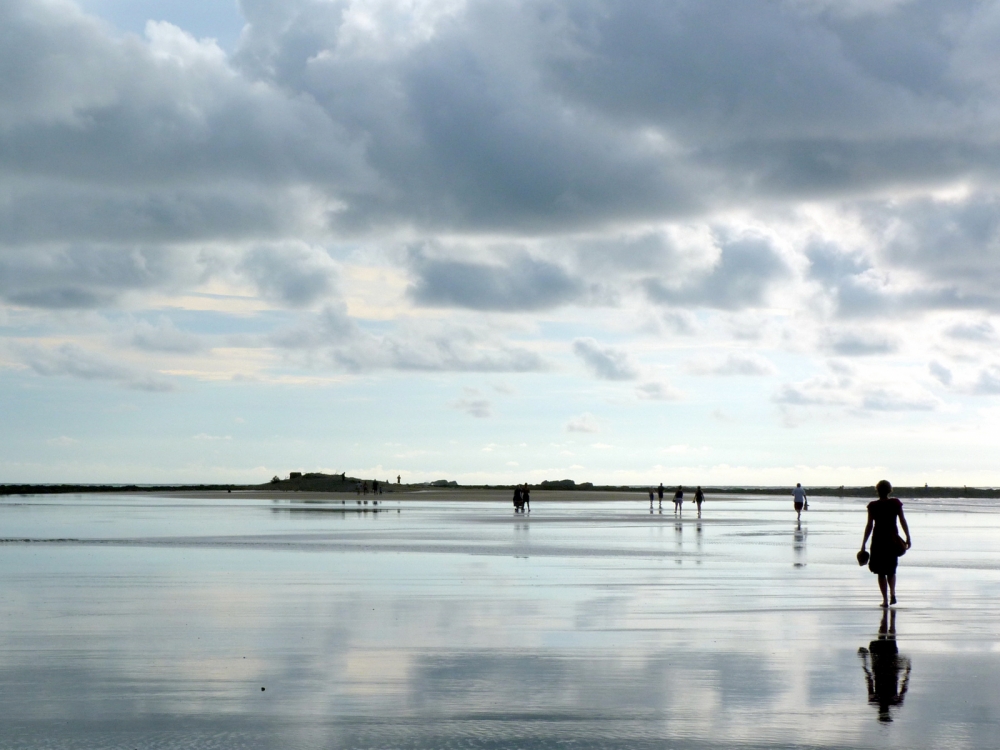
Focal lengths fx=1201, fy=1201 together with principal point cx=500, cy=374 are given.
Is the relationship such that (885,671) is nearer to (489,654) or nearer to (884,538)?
(489,654)

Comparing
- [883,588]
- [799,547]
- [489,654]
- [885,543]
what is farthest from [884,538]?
[799,547]

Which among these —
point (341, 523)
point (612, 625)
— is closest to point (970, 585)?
point (612, 625)

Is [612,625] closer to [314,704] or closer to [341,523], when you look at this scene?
[314,704]

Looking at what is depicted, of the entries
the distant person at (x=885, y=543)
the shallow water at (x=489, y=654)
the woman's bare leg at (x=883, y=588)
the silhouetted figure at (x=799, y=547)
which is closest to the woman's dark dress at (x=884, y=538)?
the distant person at (x=885, y=543)

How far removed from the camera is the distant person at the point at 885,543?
1948 centimetres

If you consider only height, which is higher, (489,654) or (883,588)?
(883,588)

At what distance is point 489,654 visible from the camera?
46.2ft

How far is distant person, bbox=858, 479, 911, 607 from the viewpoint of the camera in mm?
19484

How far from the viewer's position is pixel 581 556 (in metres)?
31.8

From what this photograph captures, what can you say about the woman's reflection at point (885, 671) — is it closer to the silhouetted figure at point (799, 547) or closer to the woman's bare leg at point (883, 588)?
the woman's bare leg at point (883, 588)

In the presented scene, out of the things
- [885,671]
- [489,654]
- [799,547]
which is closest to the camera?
[885,671]

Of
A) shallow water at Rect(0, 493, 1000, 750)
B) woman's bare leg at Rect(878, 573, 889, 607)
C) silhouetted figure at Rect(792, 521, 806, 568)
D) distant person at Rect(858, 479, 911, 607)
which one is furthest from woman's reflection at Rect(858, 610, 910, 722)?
silhouetted figure at Rect(792, 521, 806, 568)

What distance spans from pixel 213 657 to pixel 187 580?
397 inches

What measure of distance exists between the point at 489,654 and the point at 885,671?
14.5 feet
